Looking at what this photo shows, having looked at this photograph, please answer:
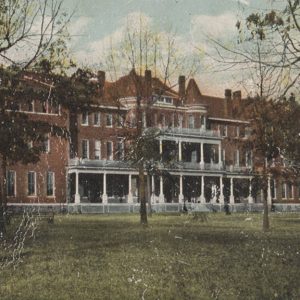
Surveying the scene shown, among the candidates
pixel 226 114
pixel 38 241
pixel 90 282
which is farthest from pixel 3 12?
pixel 226 114

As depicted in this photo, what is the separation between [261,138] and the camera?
23922mm

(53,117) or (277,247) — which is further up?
(53,117)

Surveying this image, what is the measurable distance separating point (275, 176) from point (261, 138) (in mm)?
3075

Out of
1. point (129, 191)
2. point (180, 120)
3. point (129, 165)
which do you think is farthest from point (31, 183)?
point (180, 120)

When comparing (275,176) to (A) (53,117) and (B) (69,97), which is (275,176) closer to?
(B) (69,97)

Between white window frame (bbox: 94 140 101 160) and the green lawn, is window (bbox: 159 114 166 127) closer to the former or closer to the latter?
white window frame (bbox: 94 140 101 160)

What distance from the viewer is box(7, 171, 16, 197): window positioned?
50.2 meters

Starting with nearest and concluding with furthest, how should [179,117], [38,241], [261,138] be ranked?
[38,241]
[261,138]
[179,117]

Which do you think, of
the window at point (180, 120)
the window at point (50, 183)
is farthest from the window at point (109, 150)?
the window at point (180, 120)

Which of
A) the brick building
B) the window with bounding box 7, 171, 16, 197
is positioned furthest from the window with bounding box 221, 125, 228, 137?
the window with bounding box 7, 171, 16, 197

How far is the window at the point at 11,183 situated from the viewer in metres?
50.2

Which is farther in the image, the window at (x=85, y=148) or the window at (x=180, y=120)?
the window at (x=180, y=120)

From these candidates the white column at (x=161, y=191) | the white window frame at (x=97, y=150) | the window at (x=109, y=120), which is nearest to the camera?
the white column at (x=161, y=191)

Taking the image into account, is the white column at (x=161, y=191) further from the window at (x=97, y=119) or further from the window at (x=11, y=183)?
the window at (x=11, y=183)
